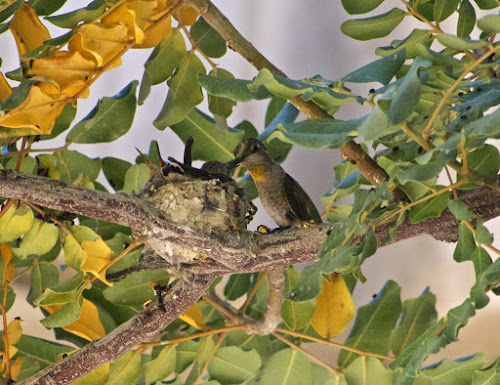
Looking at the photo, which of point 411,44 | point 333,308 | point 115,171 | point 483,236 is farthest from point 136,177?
point 483,236

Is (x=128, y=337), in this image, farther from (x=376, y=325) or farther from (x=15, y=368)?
(x=376, y=325)

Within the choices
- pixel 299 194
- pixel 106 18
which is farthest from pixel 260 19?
pixel 106 18

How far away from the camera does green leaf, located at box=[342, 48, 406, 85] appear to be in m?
0.72

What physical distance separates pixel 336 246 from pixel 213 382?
50 centimetres

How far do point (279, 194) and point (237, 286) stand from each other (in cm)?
20

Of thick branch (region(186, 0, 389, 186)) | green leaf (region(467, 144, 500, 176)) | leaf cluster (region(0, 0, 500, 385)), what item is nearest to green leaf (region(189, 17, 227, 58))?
leaf cluster (region(0, 0, 500, 385))

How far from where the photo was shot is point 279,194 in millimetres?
1344

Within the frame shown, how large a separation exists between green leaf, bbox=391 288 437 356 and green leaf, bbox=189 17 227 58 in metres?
0.55

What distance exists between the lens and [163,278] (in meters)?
1.23

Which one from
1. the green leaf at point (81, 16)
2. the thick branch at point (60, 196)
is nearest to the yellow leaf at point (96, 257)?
the thick branch at point (60, 196)

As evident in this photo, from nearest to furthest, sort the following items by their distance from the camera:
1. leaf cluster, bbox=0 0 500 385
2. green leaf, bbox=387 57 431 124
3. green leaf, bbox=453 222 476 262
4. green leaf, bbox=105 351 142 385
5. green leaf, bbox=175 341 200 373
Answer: green leaf, bbox=387 57 431 124
leaf cluster, bbox=0 0 500 385
green leaf, bbox=453 222 476 262
green leaf, bbox=105 351 142 385
green leaf, bbox=175 341 200 373

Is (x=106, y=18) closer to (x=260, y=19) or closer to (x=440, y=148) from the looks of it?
Answer: (x=440, y=148)

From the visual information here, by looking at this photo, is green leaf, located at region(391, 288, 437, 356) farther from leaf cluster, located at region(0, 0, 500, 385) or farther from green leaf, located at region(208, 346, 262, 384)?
green leaf, located at region(208, 346, 262, 384)

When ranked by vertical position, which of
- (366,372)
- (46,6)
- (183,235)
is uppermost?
(46,6)
